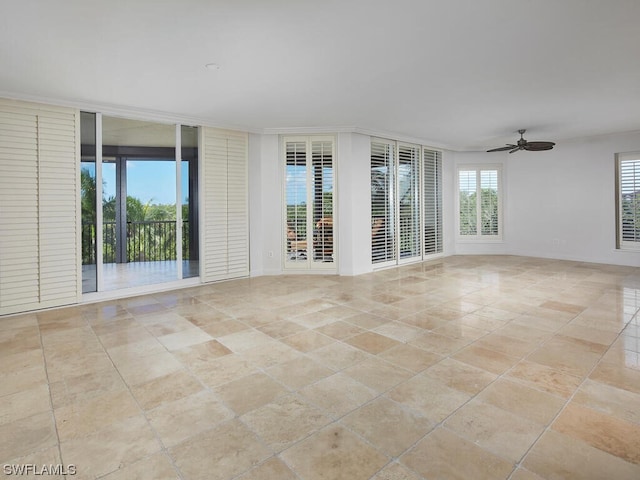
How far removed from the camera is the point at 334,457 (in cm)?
170

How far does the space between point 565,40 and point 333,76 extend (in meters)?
2.10

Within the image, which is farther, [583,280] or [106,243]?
[106,243]

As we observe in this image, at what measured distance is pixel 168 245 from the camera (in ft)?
27.8

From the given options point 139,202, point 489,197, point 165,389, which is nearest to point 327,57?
point 165,389

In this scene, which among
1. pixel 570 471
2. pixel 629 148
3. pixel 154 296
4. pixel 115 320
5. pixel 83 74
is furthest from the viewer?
pixel 629 148

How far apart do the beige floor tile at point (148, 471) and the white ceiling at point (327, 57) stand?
277cm

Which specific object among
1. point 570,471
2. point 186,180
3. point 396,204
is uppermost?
point 186,180

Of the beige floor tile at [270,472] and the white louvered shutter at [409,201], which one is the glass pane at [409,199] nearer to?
the white louvered shutter at [409,201]

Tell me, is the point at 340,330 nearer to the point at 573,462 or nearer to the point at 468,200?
the point at 573,462

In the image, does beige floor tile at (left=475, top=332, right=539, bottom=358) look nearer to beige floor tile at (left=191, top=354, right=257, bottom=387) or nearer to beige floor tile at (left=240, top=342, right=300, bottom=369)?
beige floor tile at (left=240, top=342, right=300, bottom=369)

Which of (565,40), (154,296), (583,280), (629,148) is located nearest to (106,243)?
(154,296)

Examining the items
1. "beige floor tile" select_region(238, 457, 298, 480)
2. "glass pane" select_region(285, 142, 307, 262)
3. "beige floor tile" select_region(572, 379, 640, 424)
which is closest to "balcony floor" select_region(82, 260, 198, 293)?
"glass pane" select_region(285, 142, 307, 262)

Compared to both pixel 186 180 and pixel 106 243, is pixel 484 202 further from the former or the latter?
pixel 106 243

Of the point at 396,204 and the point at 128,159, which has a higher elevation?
the point at 128,159
